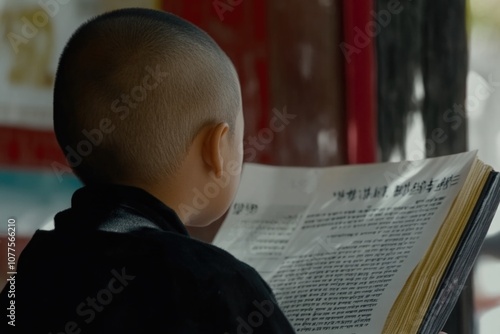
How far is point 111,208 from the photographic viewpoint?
0.90 metres

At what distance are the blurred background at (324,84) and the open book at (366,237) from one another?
1.75 feet

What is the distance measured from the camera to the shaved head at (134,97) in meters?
0.93

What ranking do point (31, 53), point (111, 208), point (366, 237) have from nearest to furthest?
point (111, 208)
point (366, 237)
point (31, 53)

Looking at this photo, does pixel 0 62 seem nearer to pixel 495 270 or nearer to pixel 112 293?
pixel 495 270

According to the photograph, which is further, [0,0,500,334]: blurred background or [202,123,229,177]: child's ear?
[0,0,500,334]: blurred background

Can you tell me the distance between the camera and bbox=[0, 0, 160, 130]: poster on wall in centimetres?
191

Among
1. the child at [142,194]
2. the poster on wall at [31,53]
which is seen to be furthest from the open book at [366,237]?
the poster on wall at [31,53]

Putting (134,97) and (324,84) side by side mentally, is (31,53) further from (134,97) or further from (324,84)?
(134,97)

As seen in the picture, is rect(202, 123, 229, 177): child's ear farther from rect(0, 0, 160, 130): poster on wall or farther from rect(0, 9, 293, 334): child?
rect(0, 0, 160, 130): poster on wall

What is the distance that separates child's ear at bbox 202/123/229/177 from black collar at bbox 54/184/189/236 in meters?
0.08

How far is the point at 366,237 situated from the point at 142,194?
26 centimetres

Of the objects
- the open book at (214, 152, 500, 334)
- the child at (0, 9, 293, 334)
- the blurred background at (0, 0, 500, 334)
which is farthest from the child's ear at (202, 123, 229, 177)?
the blurred background at (0, 0, 500, 334)

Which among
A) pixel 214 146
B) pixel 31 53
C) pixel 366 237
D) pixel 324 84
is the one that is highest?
pixel 214 146

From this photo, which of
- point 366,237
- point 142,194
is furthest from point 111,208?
point 366,237
